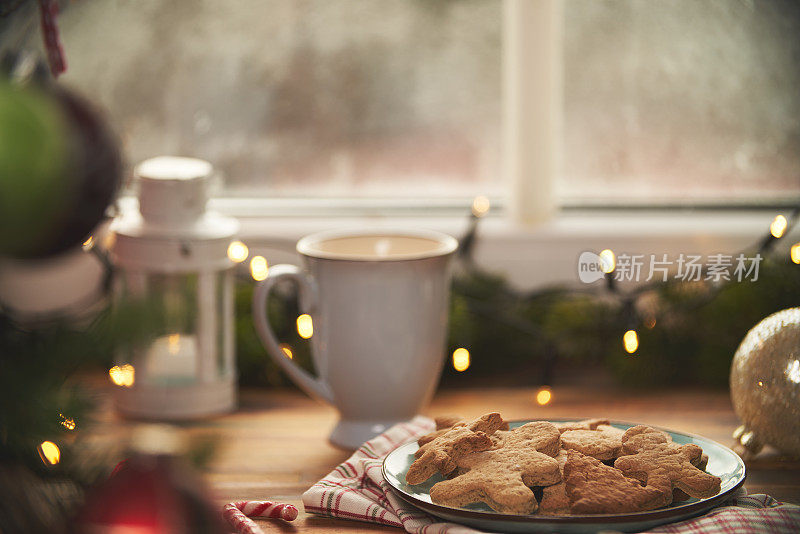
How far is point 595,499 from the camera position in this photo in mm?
564

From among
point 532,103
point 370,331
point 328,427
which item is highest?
point 532,103

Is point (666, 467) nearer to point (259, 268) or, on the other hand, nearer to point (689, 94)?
point (259, 268)

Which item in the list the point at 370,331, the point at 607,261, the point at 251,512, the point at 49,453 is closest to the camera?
the point at 49,453

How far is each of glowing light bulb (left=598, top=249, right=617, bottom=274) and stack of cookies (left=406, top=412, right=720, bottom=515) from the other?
1.29 ft

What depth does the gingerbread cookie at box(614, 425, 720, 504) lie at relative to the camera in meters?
0.59

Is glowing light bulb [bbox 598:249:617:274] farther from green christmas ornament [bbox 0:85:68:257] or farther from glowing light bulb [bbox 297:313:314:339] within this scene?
green christmas ornament [bbox 0:85:68:257]

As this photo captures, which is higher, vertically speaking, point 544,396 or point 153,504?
point 153,504

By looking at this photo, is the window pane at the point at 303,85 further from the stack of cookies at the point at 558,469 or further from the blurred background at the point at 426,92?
the stack of cookies at the point at 558,469

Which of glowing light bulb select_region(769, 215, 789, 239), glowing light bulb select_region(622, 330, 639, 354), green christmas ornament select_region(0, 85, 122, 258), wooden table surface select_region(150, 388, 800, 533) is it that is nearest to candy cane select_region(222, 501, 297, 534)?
wooden table surface select_region(150, 388, 800, 533)

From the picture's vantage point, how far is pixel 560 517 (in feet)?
1.83

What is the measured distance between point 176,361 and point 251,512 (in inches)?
12.2

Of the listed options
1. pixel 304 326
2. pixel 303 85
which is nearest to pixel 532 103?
pixel 303 85

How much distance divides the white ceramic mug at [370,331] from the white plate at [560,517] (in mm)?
173

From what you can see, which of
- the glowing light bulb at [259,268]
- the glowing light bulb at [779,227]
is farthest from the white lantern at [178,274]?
the glowing light bulb at [779,227]
